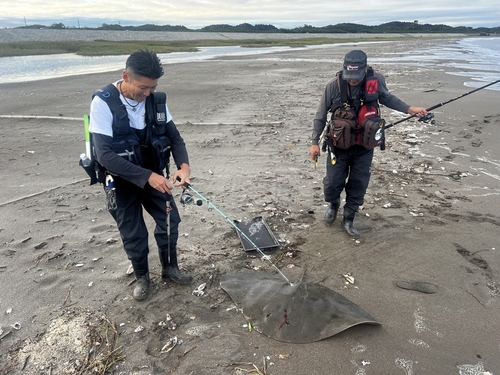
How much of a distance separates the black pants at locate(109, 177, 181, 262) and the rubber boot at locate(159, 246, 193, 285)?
11 cm

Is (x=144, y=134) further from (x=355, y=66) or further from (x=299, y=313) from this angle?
(x=355, y=66)

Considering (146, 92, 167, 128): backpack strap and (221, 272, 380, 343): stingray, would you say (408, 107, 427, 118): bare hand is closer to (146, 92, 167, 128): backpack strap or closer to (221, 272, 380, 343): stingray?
(221, 272, 380, 343): stingray

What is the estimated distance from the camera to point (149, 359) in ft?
10.0

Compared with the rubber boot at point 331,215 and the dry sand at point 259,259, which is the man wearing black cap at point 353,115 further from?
the dry sand at point 259,259

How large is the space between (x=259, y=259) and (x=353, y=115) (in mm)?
2219

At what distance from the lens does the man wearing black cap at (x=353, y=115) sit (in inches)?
171

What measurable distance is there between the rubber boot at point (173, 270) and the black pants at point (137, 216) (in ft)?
0.36

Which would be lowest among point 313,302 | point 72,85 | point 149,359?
point 149,359

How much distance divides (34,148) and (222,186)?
539cm

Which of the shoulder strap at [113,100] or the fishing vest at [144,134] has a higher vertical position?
the shoulder strap at [113,100]

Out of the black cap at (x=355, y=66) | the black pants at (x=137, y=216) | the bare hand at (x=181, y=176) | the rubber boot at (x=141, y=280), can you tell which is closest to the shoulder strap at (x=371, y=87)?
the black cap at (x=355, y=66)

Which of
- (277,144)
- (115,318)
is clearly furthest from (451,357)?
(277,144)

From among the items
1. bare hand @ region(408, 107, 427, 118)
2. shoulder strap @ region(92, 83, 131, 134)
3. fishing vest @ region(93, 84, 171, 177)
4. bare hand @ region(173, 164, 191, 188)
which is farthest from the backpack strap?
bare hand @ region(408, 107, 427, 118)

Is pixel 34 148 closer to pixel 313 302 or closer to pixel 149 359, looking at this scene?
pixel 149 359
